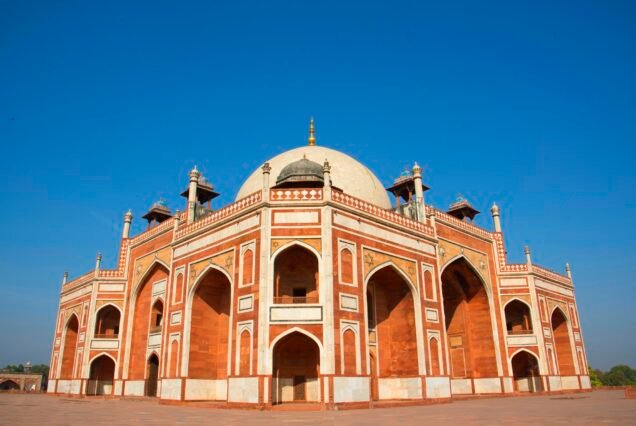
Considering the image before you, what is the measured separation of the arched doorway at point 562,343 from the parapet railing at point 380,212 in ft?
44.8

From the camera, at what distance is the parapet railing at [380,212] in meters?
19.3

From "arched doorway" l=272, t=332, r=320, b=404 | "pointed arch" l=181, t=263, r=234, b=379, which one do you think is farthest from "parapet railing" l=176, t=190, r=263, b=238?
"arched doorway" l=272, t=332, r=320, b=404

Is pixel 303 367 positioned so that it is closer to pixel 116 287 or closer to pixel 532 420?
pixel 532 420

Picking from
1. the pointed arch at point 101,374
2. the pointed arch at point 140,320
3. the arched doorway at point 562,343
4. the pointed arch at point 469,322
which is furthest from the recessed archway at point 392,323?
the pointed arch at point 101,374

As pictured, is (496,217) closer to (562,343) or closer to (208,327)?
(562,343)

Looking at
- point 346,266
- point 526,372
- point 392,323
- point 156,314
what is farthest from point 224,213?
point 526,372

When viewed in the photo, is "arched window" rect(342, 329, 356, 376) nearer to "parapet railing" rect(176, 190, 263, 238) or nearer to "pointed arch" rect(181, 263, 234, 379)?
"pointed arch" rect(181, 263, 234, 379)

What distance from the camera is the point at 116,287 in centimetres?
2930

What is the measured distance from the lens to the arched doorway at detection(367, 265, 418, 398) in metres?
20.4

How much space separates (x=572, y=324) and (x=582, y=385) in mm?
3740

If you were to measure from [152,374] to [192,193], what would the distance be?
981 cm

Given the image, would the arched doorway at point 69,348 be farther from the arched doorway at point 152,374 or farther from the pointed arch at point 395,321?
the pointed arch at point 395,321

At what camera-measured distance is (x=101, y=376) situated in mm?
29297

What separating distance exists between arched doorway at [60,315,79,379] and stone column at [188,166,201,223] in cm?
1422
